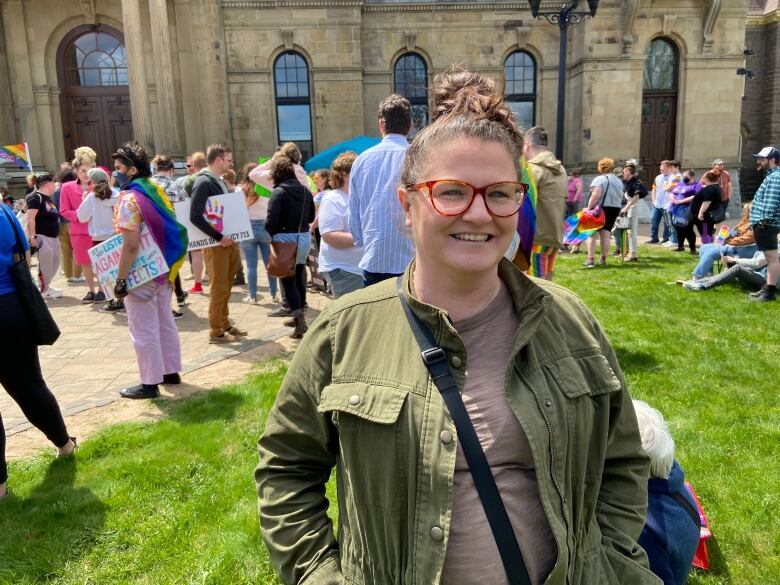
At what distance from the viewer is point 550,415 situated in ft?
4.82

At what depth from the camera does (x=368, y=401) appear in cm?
146

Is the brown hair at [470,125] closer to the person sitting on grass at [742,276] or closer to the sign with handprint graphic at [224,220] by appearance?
the sign with handprint graphic at [224,220]

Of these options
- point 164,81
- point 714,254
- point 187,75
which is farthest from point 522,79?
point 714,254

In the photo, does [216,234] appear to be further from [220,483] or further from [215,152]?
[220,483]

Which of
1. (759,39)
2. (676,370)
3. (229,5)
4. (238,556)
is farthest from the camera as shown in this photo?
(759,39)

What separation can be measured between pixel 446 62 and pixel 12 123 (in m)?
14.0

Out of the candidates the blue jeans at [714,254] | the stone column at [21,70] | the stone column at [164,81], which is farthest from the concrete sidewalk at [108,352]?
the stone column at [21,70]

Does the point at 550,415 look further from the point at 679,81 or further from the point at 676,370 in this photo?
the point at 679,81

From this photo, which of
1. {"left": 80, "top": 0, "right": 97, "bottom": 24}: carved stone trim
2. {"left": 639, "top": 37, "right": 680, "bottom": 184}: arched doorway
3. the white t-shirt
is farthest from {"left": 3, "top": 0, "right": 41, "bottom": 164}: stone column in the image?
{"left": 639, "top": 37, "right": 680, "bottom": 184}: arched doorway

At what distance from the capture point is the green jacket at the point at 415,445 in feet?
4.71

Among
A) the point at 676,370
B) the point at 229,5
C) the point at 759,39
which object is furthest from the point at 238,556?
the point at 759,39

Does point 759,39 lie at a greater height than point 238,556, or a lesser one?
greater

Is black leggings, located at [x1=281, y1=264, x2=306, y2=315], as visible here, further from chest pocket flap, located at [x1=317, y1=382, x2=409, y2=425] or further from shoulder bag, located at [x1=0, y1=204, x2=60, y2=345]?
chest pocket flap, located at [x1=317, y1=382, x2=409, y2=425]

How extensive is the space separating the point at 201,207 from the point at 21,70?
1630 centimetres
